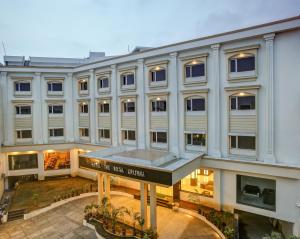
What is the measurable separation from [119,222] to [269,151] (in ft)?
40.1

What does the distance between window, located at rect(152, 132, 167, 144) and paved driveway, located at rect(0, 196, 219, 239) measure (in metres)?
6.02

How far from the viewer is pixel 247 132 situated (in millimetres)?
15219

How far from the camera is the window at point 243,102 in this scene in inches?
593

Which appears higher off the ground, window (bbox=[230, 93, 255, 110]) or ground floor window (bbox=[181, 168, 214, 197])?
window (bbox=[230, 93, 255, 110])

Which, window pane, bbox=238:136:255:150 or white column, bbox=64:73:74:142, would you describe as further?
white column, bbox=64:73:74:142

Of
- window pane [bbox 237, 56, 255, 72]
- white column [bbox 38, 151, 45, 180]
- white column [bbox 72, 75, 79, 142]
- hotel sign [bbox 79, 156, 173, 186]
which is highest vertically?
window pane [bbox 237, 56, 255, 72]

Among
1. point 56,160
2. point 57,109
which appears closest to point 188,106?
point 57,109

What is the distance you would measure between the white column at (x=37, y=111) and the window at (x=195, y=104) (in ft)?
61.0

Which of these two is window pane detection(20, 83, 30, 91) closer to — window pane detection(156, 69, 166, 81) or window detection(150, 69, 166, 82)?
window detection(150, 69, 166, 82)

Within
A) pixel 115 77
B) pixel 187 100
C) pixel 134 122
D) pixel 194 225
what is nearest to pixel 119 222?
pixel 194 225

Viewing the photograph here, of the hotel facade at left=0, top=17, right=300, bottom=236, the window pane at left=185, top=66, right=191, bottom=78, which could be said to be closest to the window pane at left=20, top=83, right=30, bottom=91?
the hotel facade at left=0, top=17, right=300, bottom=236

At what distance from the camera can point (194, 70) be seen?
684 inches

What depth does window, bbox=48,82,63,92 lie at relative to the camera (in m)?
25.7

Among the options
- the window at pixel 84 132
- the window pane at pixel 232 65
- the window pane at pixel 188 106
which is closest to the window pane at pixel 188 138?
the window pane at pixel 188 106
